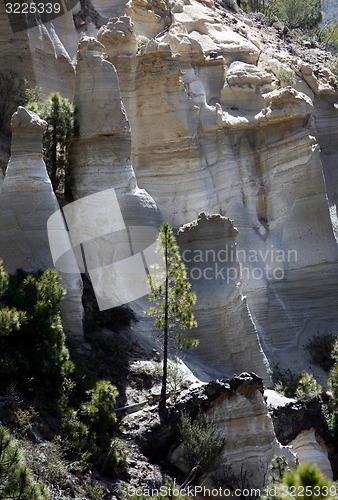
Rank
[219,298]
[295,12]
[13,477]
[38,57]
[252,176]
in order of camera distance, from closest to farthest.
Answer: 1. [13,477]
2. [219,298]
3. [38,57]
4. [252,176]
5. [295,12]

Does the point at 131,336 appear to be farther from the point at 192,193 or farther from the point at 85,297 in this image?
the point at 192,193

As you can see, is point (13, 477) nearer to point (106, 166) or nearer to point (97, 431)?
point (97, 431)

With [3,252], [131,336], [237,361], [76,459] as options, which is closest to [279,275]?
[237,361]

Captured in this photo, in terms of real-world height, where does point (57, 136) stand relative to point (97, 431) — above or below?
above

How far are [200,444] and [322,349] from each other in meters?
11.7

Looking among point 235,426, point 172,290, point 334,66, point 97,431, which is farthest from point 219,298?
point 334,66

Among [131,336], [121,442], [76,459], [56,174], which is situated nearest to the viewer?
[76,459]

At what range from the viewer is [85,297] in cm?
2208

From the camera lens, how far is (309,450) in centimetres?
2092

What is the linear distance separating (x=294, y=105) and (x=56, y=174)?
1035 cm

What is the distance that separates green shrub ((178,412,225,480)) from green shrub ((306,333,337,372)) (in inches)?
412

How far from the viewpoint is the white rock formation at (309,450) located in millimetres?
20734

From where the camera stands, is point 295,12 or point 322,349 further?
point 295,12

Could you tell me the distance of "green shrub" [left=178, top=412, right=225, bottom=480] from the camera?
16.9 metres
